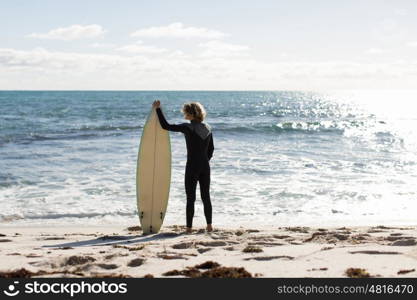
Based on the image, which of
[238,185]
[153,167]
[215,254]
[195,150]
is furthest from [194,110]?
[238,185]

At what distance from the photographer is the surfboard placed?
24.3ft

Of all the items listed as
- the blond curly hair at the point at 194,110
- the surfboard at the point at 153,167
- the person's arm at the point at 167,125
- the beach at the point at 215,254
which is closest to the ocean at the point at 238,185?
the surfboard at the point at 153,167

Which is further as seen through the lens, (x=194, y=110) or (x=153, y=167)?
(x=153, y=167)

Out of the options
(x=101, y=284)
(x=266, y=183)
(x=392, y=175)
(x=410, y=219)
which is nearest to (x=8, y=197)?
(x=266, y=183)

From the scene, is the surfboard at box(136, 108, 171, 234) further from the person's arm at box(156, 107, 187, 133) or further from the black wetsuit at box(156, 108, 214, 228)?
the black wetsuit at box(156, 108, 214, 228)

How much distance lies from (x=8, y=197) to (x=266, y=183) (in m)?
5.35

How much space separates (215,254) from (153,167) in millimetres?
2327

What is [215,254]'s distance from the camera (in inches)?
216

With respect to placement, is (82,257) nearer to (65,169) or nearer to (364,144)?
(65,169)

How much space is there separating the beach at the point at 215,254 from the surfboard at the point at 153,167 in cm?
50

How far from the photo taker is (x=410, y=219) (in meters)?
8.61

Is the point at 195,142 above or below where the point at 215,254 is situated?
above

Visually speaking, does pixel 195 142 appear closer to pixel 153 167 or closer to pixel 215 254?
pixel 153 167

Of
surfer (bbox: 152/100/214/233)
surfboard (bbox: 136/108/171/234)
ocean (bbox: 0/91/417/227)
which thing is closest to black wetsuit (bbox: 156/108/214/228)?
surfer (bbox: 152/100/214/233)
